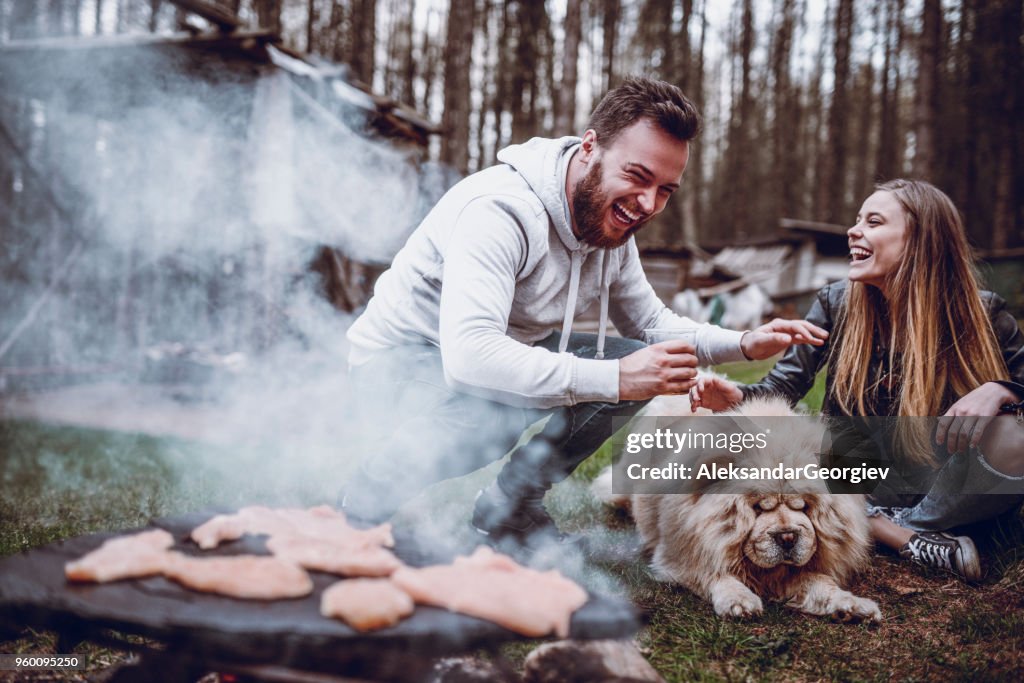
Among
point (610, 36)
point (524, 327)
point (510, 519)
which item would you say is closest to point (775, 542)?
point (510, 519)

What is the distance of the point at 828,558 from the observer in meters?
2.67

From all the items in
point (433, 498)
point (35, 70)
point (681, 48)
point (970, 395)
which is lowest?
point (433, 498)

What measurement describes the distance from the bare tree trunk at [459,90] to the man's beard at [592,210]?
886 centimetres

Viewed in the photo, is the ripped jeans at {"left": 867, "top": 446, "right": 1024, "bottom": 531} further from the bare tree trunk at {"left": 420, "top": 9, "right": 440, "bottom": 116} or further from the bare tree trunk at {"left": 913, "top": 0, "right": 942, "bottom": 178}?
the bare tree trunk at {"left": 420, "top": 9, "right": 440, "bottom": 116}

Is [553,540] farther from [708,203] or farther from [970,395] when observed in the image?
[708,203]

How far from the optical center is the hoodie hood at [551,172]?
2578mm

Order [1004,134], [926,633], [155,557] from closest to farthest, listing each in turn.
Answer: [155,557], [926,633], [1004,134]

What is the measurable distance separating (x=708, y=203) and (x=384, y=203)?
1006 inches

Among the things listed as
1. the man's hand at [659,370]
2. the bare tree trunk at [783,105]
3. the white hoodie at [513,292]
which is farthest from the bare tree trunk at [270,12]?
the man's hand at [659,370]

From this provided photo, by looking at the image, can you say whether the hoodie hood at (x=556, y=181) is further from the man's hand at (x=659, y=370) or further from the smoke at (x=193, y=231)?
the smoke at (x=193, y=231)

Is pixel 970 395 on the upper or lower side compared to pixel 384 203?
lower

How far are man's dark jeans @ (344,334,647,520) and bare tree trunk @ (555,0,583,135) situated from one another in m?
7.72

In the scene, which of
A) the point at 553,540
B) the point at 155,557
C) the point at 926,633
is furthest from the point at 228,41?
the point at 926,633

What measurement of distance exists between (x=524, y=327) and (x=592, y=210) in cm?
58
